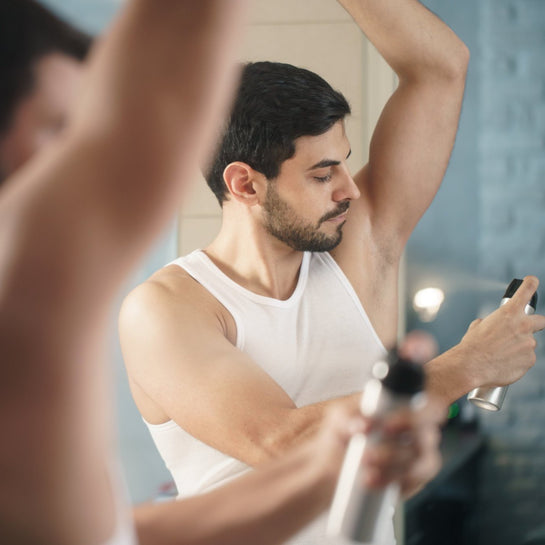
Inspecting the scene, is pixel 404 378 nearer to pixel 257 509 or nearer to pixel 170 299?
pixel 257 509

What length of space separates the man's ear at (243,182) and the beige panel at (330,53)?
0.48m

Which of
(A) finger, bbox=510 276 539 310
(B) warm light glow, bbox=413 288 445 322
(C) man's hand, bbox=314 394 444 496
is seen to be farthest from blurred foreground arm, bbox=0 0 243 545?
(B) warm light glow, bbox=413 288 445 322

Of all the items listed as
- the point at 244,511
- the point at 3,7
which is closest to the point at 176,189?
the point at 3,7

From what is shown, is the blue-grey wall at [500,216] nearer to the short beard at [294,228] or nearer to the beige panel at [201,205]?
the beige panel at [201,205]

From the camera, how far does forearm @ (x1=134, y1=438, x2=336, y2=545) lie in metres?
0.48

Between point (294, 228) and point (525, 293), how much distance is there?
0.38 meters

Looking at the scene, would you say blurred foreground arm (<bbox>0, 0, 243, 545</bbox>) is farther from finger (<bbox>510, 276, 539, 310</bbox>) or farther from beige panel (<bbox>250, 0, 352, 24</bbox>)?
beige panel (<bbox>250, 0, 352, 24</bbox>)

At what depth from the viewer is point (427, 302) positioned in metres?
1.80

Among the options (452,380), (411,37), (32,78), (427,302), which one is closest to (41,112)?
(32,78)

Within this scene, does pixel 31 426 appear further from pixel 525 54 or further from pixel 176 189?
pixel 525 54

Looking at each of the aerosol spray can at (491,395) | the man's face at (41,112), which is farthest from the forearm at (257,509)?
the aerosol spray can at (491,395)

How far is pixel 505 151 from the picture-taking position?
1.76m

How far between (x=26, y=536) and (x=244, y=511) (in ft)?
0.68

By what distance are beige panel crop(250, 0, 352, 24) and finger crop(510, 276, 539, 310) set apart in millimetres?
869
